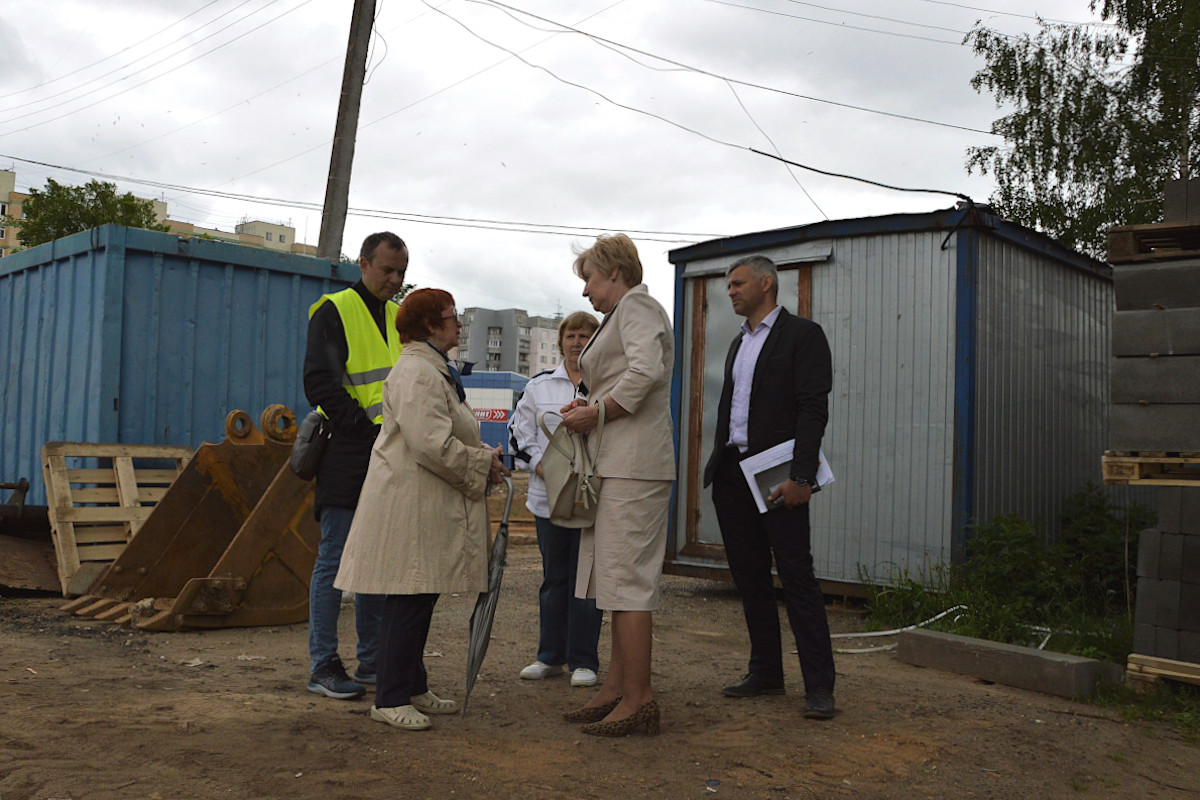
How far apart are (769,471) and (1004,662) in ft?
6.10

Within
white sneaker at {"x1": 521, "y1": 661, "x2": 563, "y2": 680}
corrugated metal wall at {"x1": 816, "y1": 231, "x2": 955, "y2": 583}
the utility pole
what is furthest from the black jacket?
the utility pole

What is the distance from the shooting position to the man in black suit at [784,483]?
12.8ft

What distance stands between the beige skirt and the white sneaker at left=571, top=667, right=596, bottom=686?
0.94m

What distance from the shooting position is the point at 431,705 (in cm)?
382

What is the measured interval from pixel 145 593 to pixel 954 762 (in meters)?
4.67

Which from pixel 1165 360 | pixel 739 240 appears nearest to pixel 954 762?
pixel 1165 360

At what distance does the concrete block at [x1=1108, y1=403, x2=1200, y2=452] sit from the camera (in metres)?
3.79

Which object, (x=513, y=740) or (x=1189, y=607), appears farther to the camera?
(x=1189, y=607)

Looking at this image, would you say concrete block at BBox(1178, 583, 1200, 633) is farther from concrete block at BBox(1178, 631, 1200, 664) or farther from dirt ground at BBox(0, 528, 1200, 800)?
dirt ground at BBox(0, 528, 1200, 800)

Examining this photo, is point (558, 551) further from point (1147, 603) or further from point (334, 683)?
point (1147, 603)

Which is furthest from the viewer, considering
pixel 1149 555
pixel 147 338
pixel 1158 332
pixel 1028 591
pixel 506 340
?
pixel 506 340

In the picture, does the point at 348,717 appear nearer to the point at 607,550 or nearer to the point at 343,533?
the point at 343,533

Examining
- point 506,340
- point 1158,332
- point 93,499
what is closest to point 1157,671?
point 1158,332

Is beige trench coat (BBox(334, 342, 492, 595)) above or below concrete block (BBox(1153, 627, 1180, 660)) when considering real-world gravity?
above
